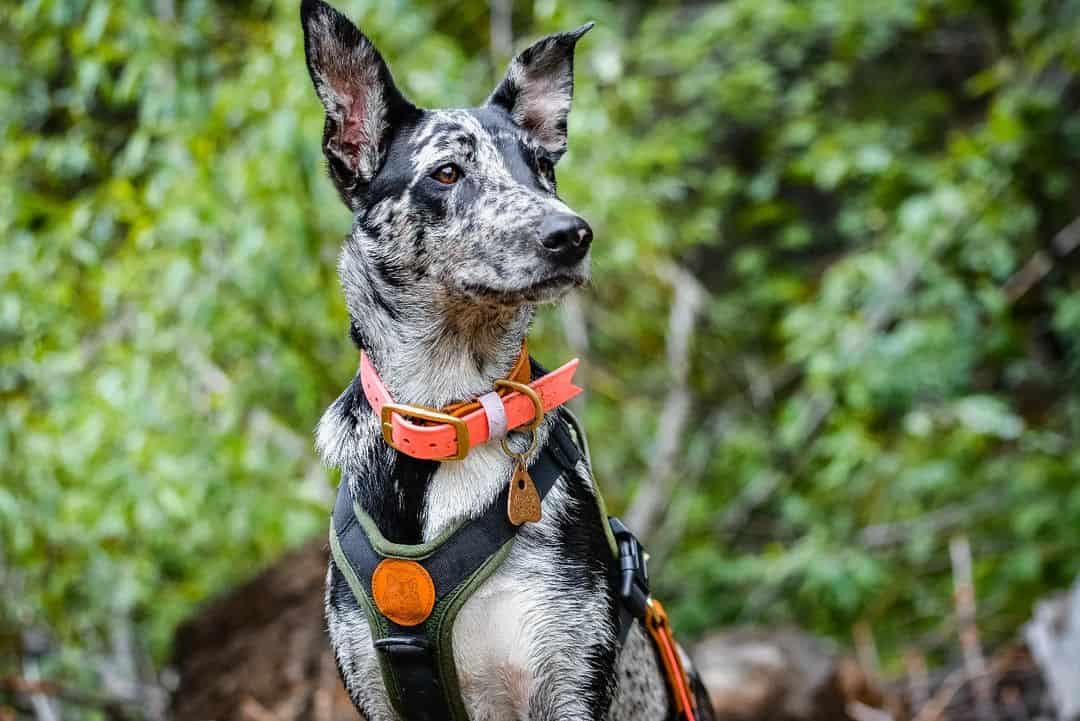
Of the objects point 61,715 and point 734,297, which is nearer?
point 61,715

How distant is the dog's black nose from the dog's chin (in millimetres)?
33

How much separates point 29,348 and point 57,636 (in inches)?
57.1

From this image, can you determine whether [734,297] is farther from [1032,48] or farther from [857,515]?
[1032,48]

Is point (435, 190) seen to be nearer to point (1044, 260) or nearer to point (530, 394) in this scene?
point (530, 394)

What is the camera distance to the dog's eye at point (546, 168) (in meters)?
2.19

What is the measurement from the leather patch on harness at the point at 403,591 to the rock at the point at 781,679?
8.87 feet

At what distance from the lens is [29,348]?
4.12 metres

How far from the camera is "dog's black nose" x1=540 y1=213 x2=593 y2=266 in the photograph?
1.85 meters

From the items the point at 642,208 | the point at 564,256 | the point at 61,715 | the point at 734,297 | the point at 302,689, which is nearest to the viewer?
the point at 564,256

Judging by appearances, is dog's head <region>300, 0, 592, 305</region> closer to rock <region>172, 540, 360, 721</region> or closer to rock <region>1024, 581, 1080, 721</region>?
rock <region>172, 540, 360, 721</region>

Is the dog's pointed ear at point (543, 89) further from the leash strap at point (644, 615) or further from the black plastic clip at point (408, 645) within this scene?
the black plastic clip at point (408, 645)

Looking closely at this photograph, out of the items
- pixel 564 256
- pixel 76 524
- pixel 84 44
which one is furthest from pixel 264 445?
pixel 564 256

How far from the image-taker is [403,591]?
1.85 metres

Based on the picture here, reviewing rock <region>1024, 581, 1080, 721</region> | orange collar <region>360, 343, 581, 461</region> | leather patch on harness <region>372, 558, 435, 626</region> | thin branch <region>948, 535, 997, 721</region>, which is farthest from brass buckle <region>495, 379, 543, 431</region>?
thin branch <region>948, 535, 997, 721</region>
